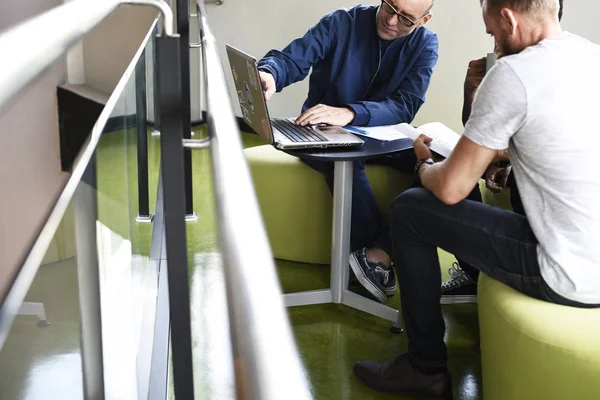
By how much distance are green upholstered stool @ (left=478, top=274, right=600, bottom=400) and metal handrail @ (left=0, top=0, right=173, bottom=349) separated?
1.02 metres

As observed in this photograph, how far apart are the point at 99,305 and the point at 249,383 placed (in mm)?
856

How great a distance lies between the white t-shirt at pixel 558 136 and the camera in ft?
4.91

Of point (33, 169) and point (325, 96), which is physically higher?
point (325, 96)

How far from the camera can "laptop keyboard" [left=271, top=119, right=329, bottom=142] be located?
2117 mm

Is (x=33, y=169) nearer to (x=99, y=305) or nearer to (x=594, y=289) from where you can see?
(x=99, y=305)

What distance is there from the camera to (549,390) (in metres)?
1.50

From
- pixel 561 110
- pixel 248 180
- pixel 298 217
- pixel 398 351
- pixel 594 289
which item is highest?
pixel 248 180

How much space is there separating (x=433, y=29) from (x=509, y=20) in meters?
3.00

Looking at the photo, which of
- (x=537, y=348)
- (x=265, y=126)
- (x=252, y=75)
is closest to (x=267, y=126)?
(x=265, y=126)

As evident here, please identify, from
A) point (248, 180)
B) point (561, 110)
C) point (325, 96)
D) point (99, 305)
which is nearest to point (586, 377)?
point (561, 110)

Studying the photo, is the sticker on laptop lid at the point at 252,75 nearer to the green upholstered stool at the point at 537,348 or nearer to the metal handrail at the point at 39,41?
the green upholstered stool at the point at 537,348

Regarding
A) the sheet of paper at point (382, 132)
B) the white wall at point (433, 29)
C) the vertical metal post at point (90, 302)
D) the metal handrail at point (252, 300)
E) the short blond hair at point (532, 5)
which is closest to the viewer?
the metal handrail at point (252, 300)

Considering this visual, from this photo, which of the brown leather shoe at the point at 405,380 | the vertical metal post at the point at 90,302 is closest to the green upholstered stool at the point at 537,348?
the brown leather shoe at the point at 405,380

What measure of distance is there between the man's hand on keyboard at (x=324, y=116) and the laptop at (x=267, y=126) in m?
0.02
